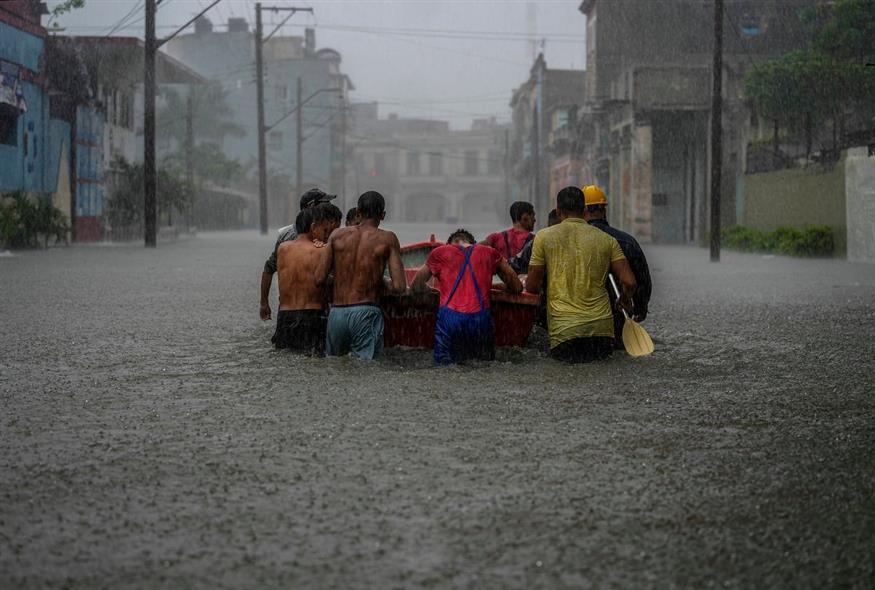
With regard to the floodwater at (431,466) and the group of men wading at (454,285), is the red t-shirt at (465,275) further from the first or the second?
the floodwater at (431,466)

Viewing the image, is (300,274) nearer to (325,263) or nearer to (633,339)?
(325,263)

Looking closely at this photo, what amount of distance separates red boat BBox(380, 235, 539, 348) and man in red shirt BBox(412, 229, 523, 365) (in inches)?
13.0

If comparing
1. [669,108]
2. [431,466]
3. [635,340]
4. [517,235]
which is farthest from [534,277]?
[669,108]

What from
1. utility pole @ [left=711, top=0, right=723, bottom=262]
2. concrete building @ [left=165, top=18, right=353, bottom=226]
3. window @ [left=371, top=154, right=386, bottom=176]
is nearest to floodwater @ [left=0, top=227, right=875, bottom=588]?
utility pole @ [left=711, top=0, right=723, bottom=262]

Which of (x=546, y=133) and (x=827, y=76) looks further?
(x=546, y=133)

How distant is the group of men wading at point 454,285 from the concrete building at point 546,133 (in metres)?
50.9

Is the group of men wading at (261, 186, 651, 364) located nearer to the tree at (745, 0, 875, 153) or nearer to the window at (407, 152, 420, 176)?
the tree at (745, 0, 875, 153)

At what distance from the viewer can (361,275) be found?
826cm

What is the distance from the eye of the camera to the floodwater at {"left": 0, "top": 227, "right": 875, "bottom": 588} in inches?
148

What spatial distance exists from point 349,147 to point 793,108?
7858 cm

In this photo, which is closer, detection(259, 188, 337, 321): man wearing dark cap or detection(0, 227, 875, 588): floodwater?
detection(0, 227, 875, 588): floodwater

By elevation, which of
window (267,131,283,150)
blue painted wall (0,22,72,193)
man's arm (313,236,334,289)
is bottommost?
man's arm (313,236,334,289)

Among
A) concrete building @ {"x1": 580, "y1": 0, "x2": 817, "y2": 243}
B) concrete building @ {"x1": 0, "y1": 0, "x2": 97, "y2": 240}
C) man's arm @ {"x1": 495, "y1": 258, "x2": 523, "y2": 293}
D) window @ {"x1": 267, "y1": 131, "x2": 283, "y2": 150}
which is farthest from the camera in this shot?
window @ {"x1": 267, "y1": 131, "x2": 283, "y2": 150}

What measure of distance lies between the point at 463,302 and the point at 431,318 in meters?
0.57
